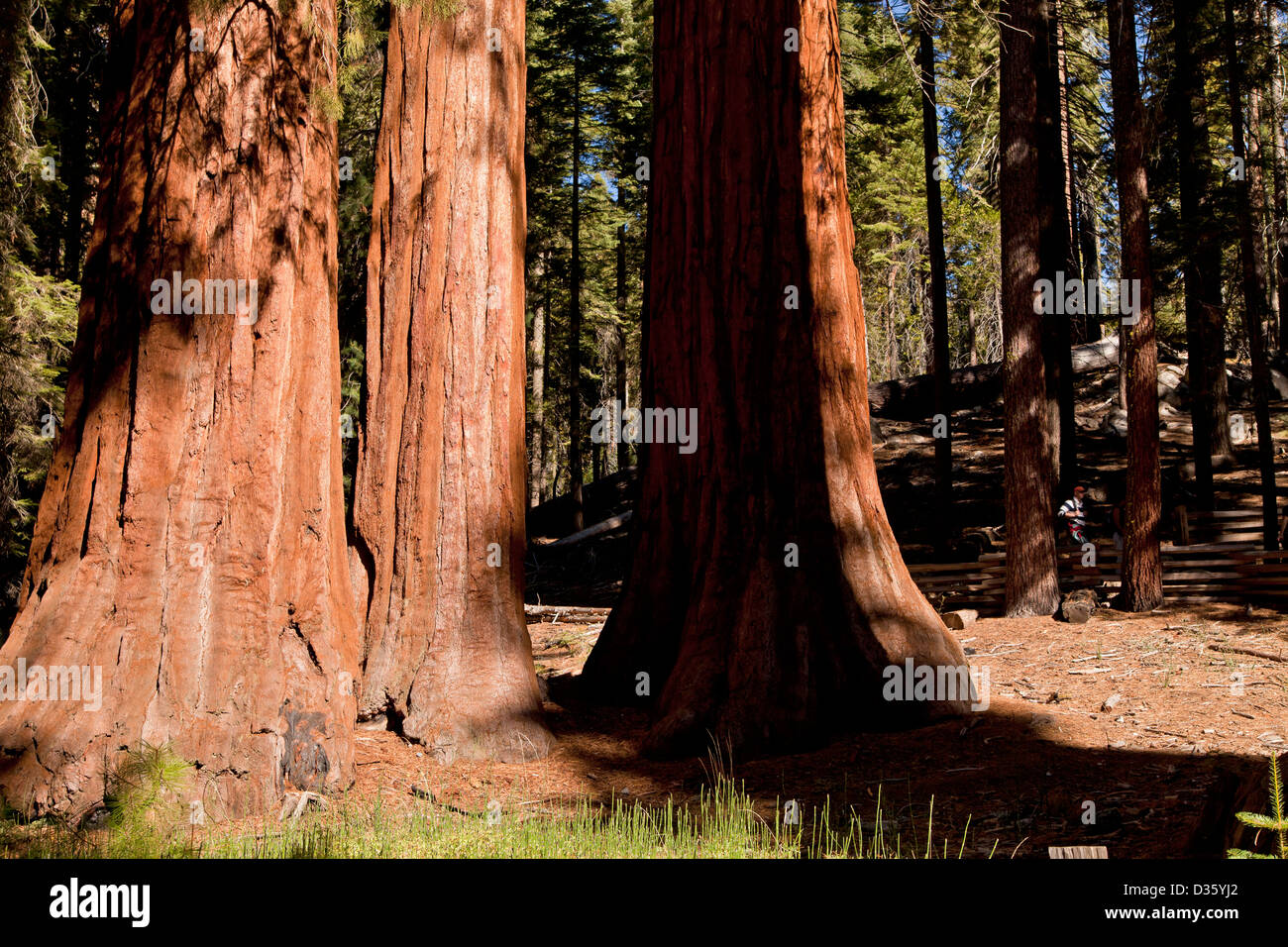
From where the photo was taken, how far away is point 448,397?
23.0 ft

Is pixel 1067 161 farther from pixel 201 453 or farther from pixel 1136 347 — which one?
pixel 201 453

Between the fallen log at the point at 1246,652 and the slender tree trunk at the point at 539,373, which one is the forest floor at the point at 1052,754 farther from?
the slender tree trunk at the point at 539,373

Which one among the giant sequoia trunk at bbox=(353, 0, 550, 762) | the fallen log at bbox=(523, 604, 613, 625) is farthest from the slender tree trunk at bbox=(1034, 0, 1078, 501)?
the giant sequoia trunk at bbox=(353, 0, 550, 762)

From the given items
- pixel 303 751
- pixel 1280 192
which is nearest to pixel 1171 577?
pixel 303 751

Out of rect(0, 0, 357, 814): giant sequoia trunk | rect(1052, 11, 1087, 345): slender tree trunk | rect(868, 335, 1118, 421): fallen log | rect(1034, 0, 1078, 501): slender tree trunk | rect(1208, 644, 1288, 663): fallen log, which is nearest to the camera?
rect(0, 0, 357, 814): giant sequoia trunk

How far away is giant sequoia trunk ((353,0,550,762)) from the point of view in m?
6.75

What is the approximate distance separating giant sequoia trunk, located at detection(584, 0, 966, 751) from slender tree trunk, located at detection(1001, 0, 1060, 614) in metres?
5.41

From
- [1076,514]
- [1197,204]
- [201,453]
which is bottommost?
[1076,514]

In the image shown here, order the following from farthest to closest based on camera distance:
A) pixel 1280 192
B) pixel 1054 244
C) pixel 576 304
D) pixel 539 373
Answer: pixel 539 373 → pixel 576 304 → pixel 1280 192 → pixel 1054 244

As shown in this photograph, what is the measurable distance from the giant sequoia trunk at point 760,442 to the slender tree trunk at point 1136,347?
5.59 meters

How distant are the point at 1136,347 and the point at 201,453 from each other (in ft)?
34.9

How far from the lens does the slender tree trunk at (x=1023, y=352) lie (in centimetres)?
1209

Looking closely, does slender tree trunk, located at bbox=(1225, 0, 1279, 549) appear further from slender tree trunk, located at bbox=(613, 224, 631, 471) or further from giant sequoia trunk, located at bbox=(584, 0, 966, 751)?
slender tree trunk, located at bbox=(613, 224, 631, 471)

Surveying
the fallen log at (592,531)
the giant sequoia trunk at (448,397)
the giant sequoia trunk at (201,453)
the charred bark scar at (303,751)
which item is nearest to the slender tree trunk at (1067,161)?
the fallen log at (592,531)
